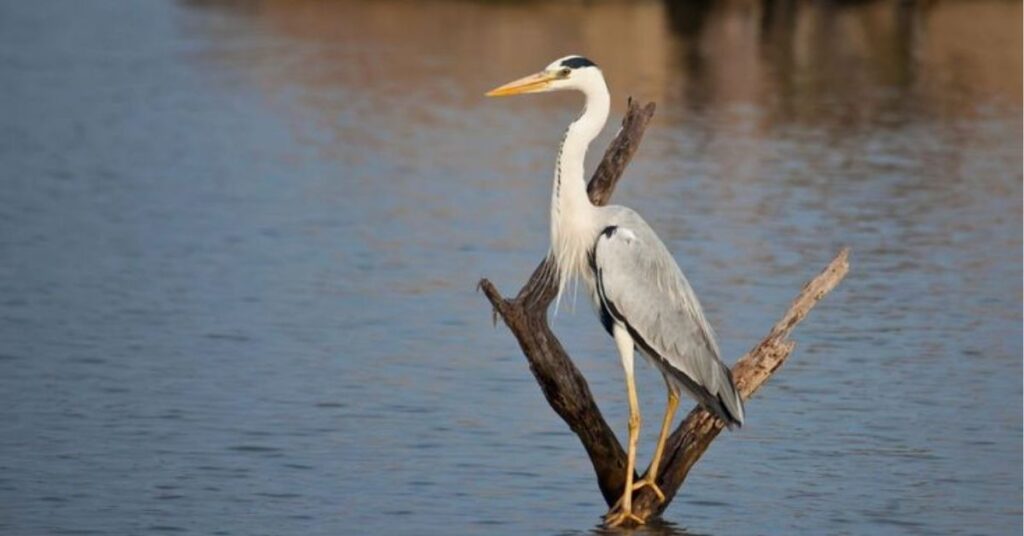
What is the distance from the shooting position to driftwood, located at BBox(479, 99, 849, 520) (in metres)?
8.66

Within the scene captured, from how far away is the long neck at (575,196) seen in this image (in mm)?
8727

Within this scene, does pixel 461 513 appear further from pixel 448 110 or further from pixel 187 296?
pixel 448 110

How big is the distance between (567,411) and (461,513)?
80 cm

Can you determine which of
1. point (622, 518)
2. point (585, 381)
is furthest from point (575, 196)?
point (622, 518)

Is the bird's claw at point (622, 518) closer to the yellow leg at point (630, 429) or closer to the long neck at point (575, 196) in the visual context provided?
the yellow leg at point (630, 429)

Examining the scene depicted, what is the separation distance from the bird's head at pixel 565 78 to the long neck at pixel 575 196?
0.03 m

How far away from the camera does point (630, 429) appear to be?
891cm

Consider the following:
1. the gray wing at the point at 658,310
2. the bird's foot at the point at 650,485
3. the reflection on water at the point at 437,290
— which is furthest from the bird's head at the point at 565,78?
the reflection on water at the point at 437,290

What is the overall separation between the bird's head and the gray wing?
0.60 meters

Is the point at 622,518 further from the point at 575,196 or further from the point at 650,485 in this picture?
the point at 575,196

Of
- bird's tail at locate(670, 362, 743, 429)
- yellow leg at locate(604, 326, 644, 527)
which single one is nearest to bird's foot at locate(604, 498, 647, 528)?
yellow leg at locate(604, 326, 644, 527)

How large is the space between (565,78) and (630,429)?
148 centimetres

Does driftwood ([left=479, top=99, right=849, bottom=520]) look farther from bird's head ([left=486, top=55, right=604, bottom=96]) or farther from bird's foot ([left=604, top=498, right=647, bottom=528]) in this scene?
bird's head ([left=486, top=55, right=604, bottom=96])

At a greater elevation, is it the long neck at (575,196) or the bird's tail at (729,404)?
the long neck at (575,196)
